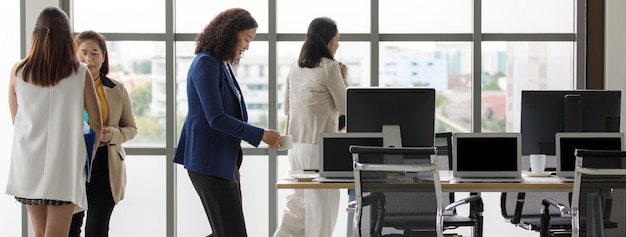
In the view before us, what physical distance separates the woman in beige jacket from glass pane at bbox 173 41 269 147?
1640 millimetres

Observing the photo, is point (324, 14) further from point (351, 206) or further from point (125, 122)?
point (351, 206)

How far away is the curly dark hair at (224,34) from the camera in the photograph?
3977 millimetres

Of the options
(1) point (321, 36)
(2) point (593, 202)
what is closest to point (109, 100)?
(1) point (321, 36)

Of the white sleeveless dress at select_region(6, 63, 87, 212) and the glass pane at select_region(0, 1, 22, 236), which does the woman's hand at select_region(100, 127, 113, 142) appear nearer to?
the white sleeveless dress at select_region(6, 63, 87, 212)

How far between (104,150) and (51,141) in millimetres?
956

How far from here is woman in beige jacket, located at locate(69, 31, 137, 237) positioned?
15.1 feet

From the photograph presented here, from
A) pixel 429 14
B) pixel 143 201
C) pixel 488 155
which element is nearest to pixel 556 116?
pixel 488 155

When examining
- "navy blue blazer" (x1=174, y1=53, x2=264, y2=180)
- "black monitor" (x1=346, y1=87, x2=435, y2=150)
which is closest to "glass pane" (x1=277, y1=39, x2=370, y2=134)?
"black monitor" (x1=346, y1=87, x2=435, y2=150)

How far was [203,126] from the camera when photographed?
3.95 metres

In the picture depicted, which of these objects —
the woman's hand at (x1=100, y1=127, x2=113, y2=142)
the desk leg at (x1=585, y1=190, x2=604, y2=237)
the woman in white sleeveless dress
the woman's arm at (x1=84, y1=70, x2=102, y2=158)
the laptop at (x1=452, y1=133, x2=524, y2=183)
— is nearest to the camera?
the woman in white sleeveless dress

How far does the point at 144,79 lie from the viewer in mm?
6508

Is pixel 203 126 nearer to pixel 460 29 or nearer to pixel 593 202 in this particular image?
pixel 593 202

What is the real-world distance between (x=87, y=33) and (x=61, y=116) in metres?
1.18

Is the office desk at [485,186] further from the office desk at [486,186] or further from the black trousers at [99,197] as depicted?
the black trousers at [99,197]
